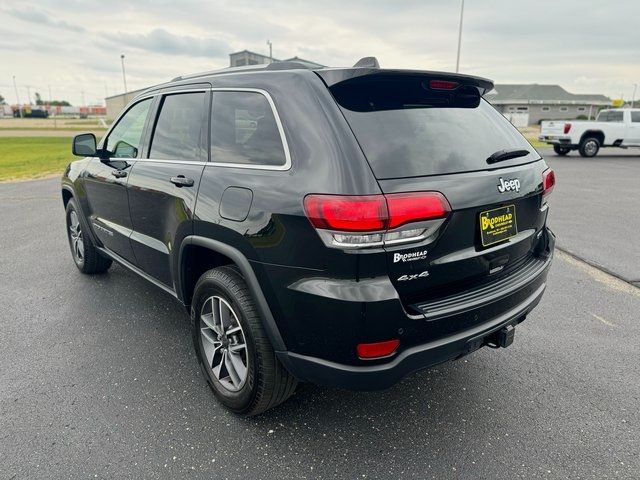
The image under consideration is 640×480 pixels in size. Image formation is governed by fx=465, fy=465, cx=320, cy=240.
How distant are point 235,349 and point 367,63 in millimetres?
1667

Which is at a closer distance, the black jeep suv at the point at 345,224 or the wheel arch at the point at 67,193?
the black jeep suv at the point at 345,224

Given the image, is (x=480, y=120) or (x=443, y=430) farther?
(x=480, y=120)

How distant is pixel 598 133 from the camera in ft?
59.7

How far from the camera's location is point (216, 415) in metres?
2.63

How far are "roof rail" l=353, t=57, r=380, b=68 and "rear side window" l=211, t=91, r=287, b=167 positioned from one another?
1.62 ft

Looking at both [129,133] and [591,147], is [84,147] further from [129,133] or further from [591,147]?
[591,147]

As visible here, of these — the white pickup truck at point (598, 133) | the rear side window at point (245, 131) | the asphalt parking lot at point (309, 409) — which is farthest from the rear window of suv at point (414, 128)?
the white pickup truck at point (598, 133)

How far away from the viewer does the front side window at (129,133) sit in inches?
139

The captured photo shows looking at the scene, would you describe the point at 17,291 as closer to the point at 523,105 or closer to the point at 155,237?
the point at 155,237

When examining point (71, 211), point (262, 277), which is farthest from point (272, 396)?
point (71, 211)

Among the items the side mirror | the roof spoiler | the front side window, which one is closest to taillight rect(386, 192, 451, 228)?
the roof spoiler

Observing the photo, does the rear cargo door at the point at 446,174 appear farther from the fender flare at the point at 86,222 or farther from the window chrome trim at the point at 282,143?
the fender flare at the point at 86,222

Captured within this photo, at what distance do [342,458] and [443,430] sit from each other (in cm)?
59

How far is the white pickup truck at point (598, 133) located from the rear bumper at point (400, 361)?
1839 cm
